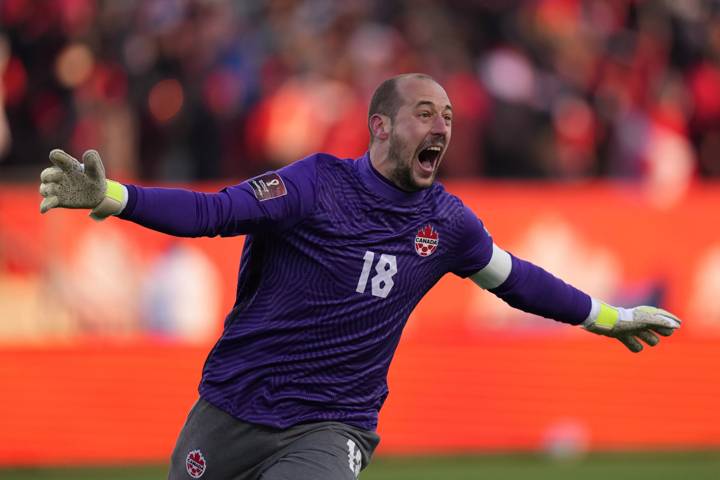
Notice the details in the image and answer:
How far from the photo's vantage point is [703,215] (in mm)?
13188

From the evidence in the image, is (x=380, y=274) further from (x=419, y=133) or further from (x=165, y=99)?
(x=165, y=99)

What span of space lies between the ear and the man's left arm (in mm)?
591

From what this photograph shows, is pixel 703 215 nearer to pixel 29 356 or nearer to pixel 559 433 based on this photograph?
pixel 559 433

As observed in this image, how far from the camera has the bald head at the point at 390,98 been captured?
6246 millimetres

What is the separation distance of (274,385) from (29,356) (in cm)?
702

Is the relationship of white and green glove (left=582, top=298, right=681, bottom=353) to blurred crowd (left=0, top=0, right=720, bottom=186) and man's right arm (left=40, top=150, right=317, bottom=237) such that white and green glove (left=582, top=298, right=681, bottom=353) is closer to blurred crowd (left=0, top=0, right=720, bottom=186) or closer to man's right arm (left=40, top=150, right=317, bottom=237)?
man's right arm (left=40, top=150, right=317, bottom=237)

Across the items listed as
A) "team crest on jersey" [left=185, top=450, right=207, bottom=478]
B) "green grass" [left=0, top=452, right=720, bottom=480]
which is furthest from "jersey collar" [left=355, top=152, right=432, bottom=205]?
"green grass" [left=0, top=452, right=720, bottom=480]

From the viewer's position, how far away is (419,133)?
6137 millimetres

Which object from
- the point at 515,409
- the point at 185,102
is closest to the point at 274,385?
the point at 515,409

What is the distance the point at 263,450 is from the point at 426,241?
1210 mm

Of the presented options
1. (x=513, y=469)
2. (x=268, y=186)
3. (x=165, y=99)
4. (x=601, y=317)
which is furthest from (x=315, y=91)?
(x=268, y=186)

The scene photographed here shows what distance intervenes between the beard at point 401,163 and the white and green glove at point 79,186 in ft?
4.52

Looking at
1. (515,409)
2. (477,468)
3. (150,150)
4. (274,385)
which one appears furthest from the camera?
(150,150)

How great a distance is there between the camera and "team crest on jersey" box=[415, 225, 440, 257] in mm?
6316
